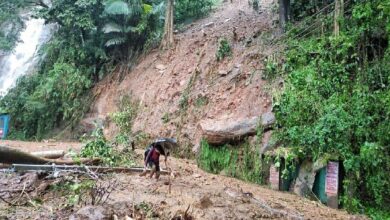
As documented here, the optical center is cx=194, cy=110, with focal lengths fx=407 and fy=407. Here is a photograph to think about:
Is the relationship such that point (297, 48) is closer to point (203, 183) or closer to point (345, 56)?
point (345, 56)

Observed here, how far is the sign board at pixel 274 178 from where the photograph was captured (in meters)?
8.68

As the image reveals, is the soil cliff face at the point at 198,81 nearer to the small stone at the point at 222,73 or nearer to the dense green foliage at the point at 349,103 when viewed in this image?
the small stone at the point at 222,73

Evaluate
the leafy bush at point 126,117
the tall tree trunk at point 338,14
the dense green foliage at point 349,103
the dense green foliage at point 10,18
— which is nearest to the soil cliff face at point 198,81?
the leafy bush at point 126,117

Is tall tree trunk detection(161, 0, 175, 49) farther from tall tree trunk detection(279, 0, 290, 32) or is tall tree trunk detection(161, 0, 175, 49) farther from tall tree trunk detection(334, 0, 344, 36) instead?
tall tree trunk detection(334, 0, 344, 36)

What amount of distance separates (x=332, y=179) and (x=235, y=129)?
287 centimetres

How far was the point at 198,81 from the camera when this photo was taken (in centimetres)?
1404

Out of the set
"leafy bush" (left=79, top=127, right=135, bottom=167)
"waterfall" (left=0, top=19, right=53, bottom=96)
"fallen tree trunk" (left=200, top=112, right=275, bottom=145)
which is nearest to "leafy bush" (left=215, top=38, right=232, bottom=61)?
"fallen tree trunk" (left=200, top=112, right=275, bottom=145)

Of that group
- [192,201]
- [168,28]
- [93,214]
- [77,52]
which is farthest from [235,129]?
[77,52]

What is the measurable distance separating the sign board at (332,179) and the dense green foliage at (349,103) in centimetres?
16

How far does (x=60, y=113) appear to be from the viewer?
59.1 feet

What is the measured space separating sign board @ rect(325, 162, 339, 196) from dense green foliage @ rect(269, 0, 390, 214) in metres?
0.16

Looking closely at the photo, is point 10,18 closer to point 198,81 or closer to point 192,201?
point 198,81

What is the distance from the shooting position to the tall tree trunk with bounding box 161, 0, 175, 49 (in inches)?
657

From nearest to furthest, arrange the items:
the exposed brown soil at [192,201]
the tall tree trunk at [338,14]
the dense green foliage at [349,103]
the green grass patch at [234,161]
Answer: the exposed brown soil at [192,201] < the dense green foliage at [349,103] < the green grass patch at [234,161] < the tall tree trunk at [338,14]
